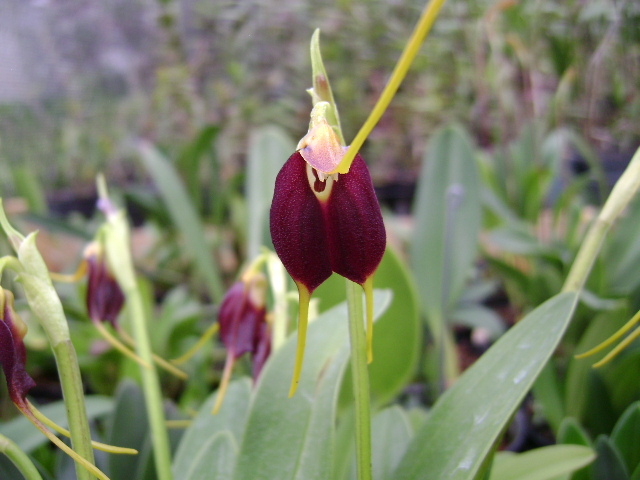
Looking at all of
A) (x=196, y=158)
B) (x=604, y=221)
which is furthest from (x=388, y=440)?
(x=196, y=158)

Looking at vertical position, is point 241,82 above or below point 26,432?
above

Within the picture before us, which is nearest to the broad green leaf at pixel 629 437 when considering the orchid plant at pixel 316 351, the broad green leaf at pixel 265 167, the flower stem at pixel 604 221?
the orchid plant at pixel 316 351

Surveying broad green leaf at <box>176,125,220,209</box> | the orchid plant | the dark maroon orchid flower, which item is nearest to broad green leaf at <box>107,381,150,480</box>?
the orchid plant

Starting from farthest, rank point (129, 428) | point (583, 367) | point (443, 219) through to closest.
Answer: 1. point (443, 219)
2. point (583, 367)
3. point (129, 428)

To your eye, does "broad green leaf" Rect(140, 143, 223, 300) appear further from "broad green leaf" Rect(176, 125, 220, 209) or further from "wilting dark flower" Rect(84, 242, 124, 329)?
"wilting dark flower" Rect(84, 242, 124, 329)

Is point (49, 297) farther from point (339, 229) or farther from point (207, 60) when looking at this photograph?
point (207, 60)

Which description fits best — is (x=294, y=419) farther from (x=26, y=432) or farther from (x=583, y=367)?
(x=583, y=367)
